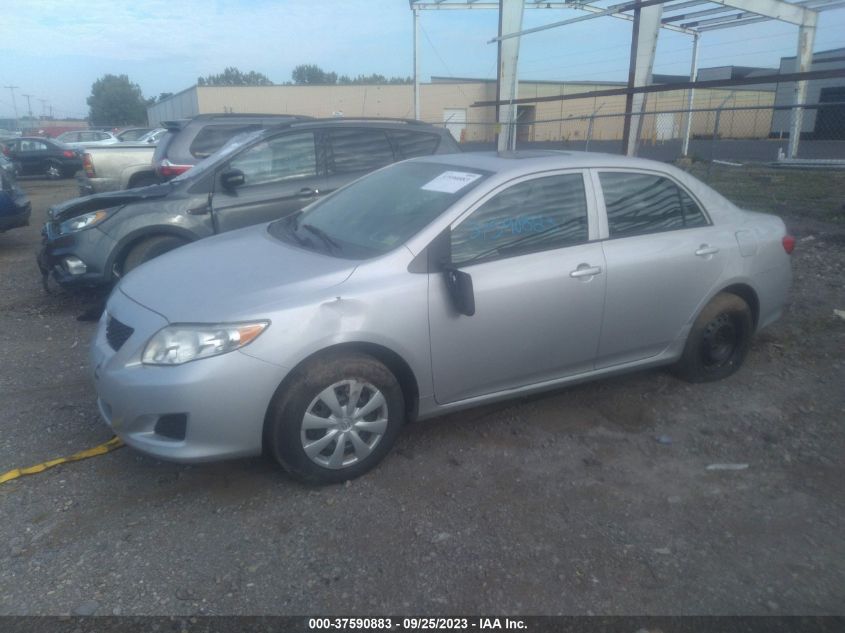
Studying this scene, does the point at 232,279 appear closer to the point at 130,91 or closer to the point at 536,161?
the point at 536,161

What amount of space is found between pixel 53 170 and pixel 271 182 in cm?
2039

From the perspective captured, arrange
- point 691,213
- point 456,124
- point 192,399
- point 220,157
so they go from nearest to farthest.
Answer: point 192,399
point 691,213
point 220,157
point 456,124

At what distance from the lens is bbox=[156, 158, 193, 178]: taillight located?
909 centimetres

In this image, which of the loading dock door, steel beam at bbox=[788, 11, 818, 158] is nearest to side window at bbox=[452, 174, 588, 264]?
the loading dock door

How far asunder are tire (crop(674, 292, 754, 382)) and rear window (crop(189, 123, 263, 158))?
22.6ft

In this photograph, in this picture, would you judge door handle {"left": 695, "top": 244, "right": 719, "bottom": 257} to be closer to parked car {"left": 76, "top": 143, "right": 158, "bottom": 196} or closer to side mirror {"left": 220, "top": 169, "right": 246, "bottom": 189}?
side mirror {"left": 220, "top": 169, "right": 246, "bottom": 189}

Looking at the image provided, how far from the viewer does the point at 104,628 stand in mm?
2588

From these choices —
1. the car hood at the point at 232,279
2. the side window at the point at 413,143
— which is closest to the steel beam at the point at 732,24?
the side window at the point at 413,143

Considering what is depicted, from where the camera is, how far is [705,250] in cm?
446

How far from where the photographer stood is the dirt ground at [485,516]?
2771 millimetres

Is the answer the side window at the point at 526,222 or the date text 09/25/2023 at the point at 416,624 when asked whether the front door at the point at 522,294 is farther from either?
the date text 09/25/2023 at the point at 416,624

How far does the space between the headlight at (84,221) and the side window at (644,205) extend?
14.8ft

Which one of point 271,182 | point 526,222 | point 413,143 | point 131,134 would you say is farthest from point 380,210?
point 131,134

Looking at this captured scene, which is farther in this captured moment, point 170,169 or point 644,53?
point 644,53
